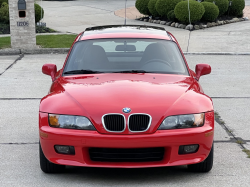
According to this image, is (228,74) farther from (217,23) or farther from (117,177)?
(217,23)

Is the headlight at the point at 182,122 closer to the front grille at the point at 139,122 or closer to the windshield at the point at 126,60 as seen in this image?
the front grille at the point at 139,122

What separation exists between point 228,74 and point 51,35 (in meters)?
7.84

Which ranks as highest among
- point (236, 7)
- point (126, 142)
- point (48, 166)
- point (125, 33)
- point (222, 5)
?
point (125, 33)

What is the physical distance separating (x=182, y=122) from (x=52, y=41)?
11465 millimetres

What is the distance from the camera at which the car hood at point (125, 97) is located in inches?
180

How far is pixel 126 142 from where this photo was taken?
→ 174 inches

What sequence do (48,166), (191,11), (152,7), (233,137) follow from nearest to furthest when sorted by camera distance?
(48,166), (233,137), (191,11), (152,7)

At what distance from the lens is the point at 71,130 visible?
453 centimetres

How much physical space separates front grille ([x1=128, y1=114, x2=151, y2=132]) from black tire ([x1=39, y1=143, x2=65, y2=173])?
3.09ft

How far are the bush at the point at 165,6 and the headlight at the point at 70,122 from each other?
1643 cm

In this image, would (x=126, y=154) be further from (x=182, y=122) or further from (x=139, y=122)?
(x=182, y=122)

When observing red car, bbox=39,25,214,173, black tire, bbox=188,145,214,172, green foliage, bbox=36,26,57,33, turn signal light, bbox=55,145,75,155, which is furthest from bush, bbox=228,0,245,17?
turn signal light, bbox=55,145,75,155

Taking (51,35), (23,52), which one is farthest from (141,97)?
(51,35)

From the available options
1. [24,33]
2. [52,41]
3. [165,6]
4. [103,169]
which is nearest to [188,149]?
[103,169]
